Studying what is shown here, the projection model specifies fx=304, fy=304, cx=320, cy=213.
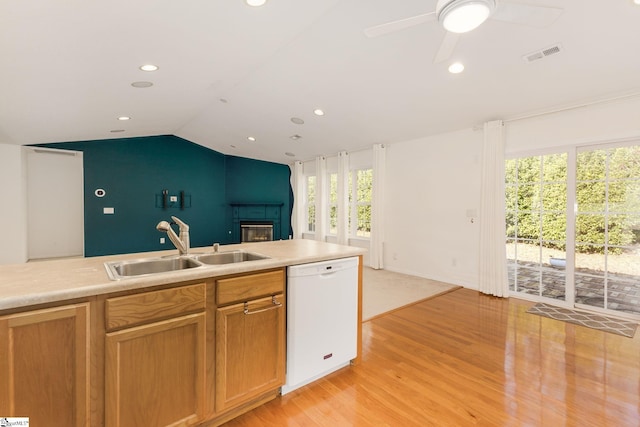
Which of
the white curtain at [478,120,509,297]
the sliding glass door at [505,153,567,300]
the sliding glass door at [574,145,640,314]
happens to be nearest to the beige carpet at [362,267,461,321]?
the white curtain at [478,120,509,297]

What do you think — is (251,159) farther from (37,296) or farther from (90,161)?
(37,296)

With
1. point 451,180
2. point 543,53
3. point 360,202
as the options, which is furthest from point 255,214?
point 543,53

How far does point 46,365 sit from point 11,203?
6.59m

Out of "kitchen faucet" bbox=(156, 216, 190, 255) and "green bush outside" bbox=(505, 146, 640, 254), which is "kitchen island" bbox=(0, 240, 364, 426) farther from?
"green bush outside" bbox=(505, 146, 640, 254)

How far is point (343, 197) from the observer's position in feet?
22.3

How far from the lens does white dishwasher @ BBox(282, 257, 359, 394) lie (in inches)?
78.4

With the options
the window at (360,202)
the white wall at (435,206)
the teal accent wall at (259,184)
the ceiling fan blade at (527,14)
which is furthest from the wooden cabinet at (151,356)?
the teal accent wall at (259,184)

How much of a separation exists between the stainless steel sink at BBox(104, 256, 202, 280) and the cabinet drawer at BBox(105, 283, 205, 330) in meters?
0.26

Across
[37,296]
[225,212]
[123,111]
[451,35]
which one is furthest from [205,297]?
[225,212]

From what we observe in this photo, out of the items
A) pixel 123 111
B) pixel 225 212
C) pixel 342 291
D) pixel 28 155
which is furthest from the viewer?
pixel 225 212

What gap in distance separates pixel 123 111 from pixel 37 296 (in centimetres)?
445

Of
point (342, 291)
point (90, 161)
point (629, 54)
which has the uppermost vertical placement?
point (629, 54)

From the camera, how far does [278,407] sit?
1.91m

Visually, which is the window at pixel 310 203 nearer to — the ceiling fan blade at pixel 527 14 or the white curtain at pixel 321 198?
the white curtain at pixel 321 198
